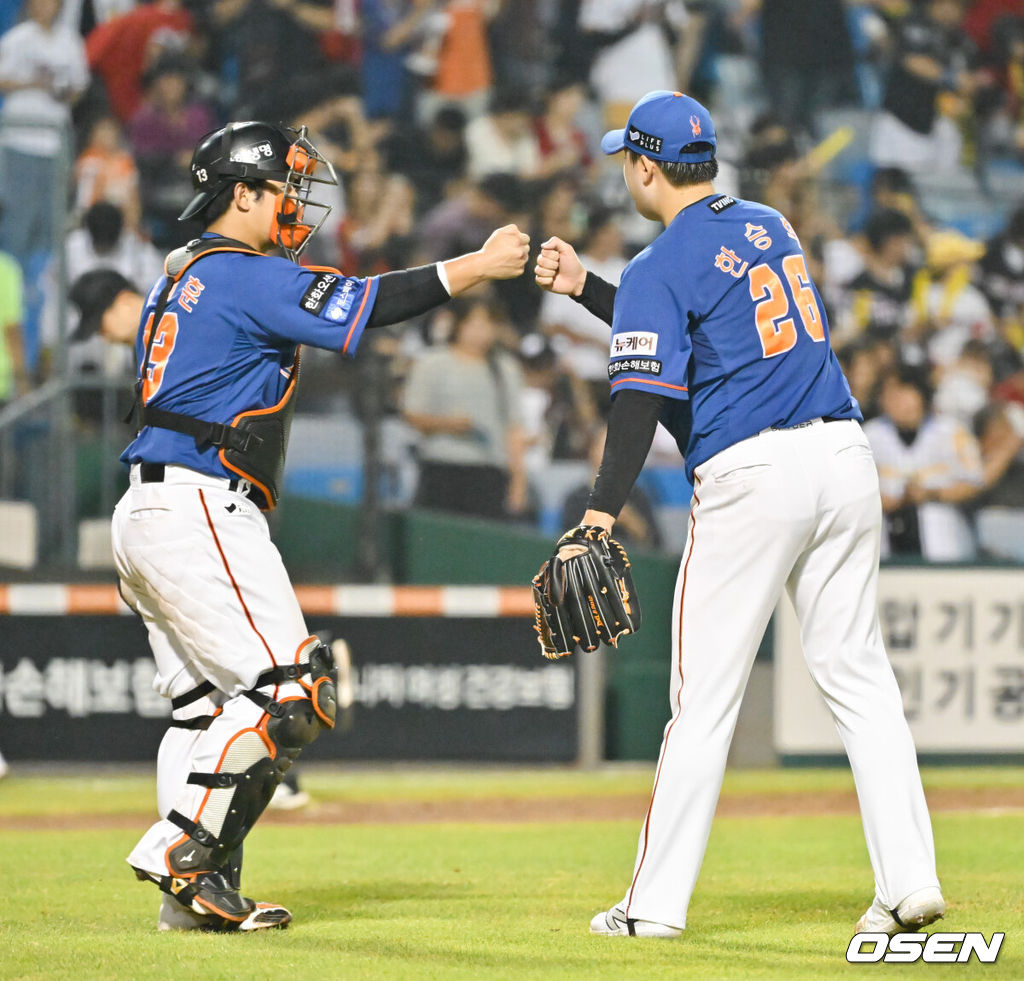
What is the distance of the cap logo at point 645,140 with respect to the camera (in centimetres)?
455

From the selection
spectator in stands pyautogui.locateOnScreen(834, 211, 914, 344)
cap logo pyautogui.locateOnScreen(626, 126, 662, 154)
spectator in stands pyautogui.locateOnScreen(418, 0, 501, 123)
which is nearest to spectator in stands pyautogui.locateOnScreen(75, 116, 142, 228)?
spectator in stands pyautogui.locateOnScreen(418, 0, 501, 123)

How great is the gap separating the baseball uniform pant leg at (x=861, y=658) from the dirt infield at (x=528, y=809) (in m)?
3.74

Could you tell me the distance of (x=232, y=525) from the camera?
457cm

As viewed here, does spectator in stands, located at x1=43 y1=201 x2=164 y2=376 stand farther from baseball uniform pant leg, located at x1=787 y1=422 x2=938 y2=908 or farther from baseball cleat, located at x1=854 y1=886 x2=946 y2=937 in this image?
baseball cleat, located at x1=854 y1=886 x2=946 y2=937

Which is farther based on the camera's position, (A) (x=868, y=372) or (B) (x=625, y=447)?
(A) (x=868, y=372)

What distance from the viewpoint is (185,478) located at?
4.61m

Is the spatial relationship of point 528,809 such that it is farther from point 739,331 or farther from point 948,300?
point 948,300

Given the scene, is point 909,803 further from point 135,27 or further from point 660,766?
point 135,27

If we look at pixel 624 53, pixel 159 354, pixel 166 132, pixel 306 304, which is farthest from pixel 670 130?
pixel 624 53

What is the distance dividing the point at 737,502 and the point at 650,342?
49 cm

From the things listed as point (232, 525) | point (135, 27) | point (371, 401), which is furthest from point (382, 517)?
point (232, 525)

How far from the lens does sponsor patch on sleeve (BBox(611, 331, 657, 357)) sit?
4.34 metres

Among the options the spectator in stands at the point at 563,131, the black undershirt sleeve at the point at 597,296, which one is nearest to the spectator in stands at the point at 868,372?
the spectator in stands at the point at 563,131

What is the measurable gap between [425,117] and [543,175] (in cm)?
113
